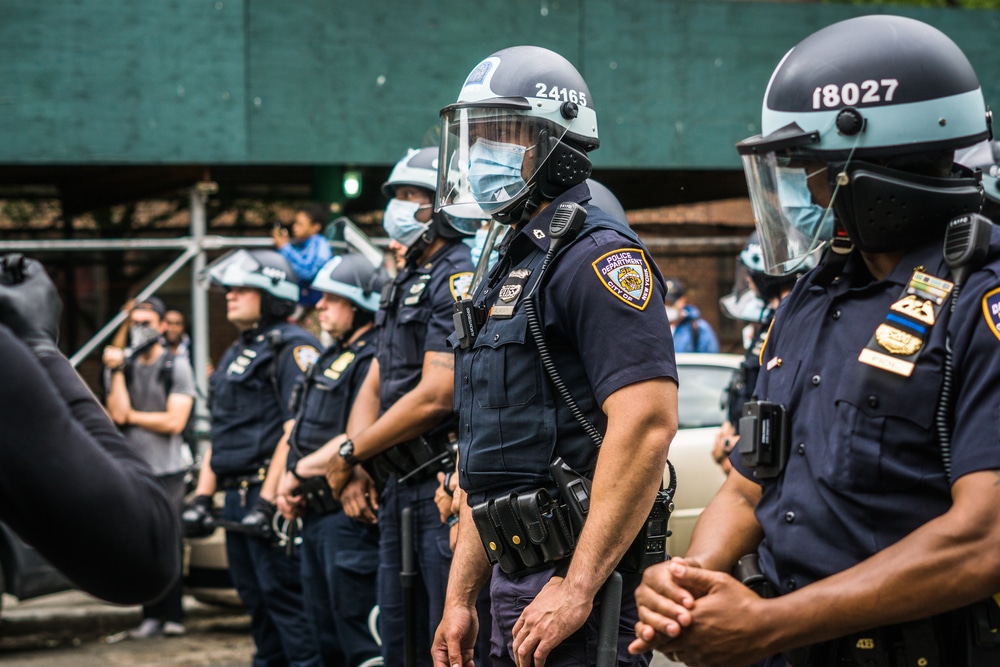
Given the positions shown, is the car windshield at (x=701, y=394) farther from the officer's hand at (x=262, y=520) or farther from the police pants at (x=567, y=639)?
the police pants at (x=567, y=639)

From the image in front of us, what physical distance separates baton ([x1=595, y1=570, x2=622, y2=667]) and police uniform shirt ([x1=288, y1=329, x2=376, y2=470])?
9.39 ft

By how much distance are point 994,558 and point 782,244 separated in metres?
0.78

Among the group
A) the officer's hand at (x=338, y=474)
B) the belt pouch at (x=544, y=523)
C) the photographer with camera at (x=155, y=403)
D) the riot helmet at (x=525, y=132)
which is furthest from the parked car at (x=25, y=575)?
the belt pouch at (x=544, y=523)

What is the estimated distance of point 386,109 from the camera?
36.9 ft

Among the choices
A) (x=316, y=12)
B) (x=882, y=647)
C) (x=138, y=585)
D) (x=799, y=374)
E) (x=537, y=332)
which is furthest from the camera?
(x=316, y=12)

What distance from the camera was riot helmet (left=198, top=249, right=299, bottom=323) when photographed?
661 centimetres

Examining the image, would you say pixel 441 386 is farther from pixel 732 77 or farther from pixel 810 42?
pixel 732 77

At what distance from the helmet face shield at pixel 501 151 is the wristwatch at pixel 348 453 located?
1736mm

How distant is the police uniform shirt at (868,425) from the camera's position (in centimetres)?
194

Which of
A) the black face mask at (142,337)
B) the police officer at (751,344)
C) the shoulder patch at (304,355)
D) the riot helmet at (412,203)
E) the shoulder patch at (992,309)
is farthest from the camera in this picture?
the black face mask at (142,337)

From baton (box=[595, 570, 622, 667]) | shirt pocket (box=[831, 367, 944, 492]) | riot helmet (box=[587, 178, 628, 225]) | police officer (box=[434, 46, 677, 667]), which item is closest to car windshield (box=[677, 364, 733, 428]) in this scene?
riot helmet (box=[587, 178, 628, 225])

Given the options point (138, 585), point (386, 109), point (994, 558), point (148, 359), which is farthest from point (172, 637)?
point (994, 558)

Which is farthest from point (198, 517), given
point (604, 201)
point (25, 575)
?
point (604, 201)

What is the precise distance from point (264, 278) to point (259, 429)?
868mm
